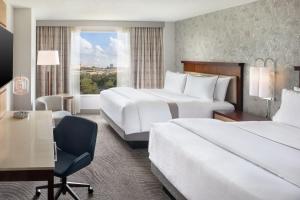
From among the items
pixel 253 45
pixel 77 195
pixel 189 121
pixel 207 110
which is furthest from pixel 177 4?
pixel 77 195

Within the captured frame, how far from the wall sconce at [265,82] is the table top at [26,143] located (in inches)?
105

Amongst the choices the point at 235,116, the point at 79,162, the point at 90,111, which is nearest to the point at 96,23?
the point at 90,111

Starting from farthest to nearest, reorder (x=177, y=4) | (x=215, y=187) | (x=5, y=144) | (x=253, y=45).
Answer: (x=177, y=4)
(x=253, y=45)
(x=5, y=144)
(x=215, y=187)

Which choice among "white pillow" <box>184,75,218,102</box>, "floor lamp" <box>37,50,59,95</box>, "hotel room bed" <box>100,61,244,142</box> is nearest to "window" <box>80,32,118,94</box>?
"floor lamp" <box>37,50,59,95</box>

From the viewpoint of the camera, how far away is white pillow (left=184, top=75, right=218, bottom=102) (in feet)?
20.1

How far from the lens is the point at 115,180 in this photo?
4.14 metres

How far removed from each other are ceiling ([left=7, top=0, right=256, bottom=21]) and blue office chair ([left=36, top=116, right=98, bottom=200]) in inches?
100

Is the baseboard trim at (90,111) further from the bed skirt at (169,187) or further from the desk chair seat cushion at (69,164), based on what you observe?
the desk chair seat cushion at (69,164)

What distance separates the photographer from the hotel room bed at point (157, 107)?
5.40 m

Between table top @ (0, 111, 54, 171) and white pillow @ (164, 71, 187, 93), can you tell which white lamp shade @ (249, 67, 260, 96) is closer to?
white pillow @ (164, 71, 187, 93)

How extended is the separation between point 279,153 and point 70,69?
6608 mm

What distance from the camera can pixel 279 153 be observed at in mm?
2738

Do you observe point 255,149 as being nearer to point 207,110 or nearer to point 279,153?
point 279,153

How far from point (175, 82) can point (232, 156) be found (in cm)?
477
